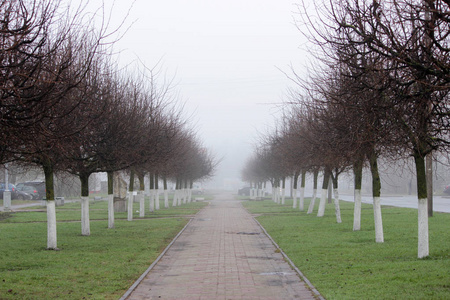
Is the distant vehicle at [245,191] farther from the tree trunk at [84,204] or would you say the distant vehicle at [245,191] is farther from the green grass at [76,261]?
the tree trunk at [84,204]

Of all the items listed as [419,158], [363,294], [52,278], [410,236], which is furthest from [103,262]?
[410,236]

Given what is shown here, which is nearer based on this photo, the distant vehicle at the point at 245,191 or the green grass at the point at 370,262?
the green grass at the point at 370,262

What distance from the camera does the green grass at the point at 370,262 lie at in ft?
29.4

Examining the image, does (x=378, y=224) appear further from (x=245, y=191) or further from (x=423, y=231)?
(x=245, y=191)

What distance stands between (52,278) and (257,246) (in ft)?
24.8

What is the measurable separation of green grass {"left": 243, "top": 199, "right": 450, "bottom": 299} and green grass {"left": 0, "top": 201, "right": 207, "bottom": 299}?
12.8ft

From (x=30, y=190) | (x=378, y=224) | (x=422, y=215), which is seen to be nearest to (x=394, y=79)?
(x=422, y=215)

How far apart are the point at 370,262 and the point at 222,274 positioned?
3.49 metres

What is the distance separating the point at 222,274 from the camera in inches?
449

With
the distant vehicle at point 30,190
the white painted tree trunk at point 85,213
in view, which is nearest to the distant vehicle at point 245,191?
the distant vehicle at point 30,190

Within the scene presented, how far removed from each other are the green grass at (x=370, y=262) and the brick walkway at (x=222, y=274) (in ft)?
1.77

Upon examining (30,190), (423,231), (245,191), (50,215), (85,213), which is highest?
(50,215)

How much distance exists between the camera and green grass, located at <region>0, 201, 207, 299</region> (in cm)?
966

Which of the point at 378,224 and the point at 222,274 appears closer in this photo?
the point at 222,274
